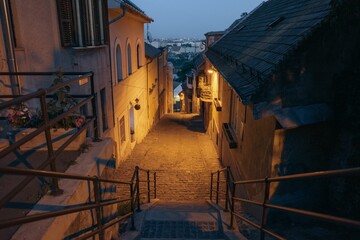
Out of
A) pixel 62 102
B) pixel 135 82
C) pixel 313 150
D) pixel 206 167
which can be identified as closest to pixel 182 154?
pixel 206 167

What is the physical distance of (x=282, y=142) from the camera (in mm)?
6008

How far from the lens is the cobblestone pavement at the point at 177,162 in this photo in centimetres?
1059

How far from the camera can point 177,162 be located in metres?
13.4

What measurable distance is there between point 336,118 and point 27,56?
6756mm

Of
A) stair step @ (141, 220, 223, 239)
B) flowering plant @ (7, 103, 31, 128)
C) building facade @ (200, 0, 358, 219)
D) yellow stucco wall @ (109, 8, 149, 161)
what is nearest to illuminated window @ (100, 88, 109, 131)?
yellow stucco wall @ (109, 8, 149, 161)

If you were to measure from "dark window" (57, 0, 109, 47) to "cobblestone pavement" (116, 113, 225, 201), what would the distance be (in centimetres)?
521

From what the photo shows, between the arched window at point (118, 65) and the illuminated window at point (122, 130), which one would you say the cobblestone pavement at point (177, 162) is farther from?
the arched window at point (118, 65)

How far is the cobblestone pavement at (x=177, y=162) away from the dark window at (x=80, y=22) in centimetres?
521

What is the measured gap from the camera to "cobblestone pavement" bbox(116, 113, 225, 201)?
10586mm

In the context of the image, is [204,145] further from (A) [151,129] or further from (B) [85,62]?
(B) [85,62]

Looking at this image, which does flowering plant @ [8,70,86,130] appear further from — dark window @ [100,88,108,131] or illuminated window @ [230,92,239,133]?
illuminated window @ [230,92,239,133]

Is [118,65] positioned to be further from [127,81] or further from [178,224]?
[178,224]

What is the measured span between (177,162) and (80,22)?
775cm

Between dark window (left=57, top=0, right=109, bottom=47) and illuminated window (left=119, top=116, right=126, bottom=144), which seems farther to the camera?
illuminated window (left=119, top=116, right=126, bottom=144)
